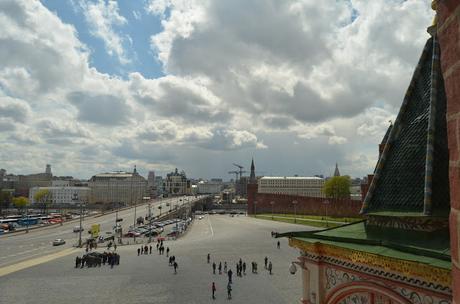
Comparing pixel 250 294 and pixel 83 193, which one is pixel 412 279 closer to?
pixel 250 294

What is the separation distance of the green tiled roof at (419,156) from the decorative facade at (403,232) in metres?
0.02

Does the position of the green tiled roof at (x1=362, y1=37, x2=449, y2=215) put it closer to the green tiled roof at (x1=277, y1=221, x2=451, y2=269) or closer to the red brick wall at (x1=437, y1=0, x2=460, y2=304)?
the green tiled roof at (x1=277, y1=221, x2=451, y2=269)

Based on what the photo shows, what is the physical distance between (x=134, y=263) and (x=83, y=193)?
166 meters

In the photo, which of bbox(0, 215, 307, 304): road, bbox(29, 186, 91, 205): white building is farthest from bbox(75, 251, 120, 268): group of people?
bbox(29, 186, 91, 205): white building

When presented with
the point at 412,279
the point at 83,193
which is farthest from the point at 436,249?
the point at 83,193

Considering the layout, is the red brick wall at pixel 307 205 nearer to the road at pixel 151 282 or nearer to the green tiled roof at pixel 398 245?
the road at pixel 151 282

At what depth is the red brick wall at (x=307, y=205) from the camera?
62125 millimetres

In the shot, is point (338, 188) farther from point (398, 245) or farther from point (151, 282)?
point (398, 245)

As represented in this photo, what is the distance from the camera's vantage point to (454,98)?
257cm

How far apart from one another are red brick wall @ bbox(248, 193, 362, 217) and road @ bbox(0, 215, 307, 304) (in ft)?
92.1

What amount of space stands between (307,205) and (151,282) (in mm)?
54713

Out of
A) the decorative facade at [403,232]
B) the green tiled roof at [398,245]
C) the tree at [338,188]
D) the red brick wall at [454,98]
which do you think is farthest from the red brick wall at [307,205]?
the red brick wall at [454,98]

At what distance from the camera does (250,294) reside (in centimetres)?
2152

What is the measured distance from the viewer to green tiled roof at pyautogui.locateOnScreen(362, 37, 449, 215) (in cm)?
621
